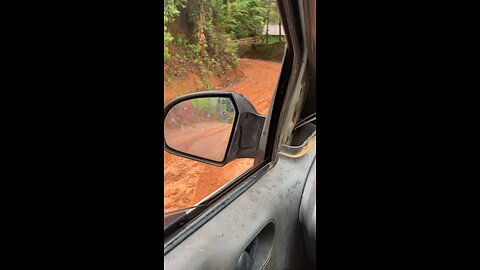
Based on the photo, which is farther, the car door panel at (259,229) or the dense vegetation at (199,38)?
the dense vegetation at (199,38)

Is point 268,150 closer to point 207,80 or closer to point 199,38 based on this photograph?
point 207,80

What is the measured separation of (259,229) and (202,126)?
2.23 feet

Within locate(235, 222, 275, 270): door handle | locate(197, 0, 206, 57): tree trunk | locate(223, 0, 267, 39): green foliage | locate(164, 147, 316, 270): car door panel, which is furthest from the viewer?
locate(197, 0, 206, 57): tree trunk

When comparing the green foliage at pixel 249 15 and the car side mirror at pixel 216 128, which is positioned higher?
the green foliage at pixel 249 15

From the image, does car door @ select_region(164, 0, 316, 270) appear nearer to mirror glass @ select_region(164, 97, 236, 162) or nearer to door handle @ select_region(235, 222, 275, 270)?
door handle @ select_region(235, 222, 275, 270)

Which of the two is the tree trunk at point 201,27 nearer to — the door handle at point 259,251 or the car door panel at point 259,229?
the car door panel at point 259,229

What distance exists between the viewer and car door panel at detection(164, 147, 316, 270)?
3.88 feet

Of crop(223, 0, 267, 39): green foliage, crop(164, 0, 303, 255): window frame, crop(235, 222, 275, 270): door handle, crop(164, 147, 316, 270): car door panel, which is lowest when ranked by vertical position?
crop(235, 222, 275, 270): door handle

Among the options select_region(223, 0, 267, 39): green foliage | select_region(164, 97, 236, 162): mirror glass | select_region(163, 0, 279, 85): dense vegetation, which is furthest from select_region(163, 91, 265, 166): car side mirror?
select_region(163, 0, 279, 85): dense vegetation

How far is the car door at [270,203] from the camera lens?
1.22 meters

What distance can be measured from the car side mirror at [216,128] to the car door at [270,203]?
0.07 metres

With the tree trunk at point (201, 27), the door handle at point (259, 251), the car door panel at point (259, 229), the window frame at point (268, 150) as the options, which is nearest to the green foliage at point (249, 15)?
the window frame at point (268, 150)
